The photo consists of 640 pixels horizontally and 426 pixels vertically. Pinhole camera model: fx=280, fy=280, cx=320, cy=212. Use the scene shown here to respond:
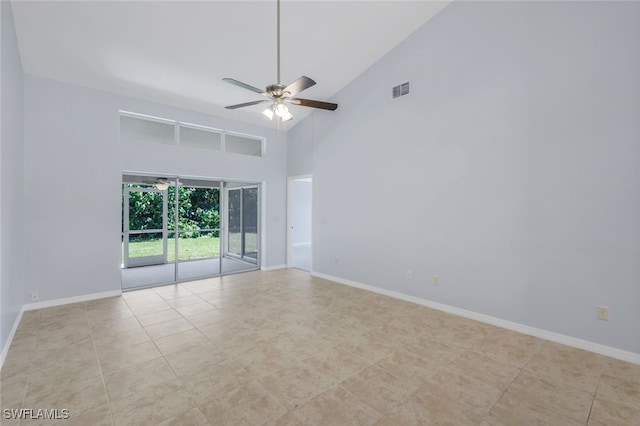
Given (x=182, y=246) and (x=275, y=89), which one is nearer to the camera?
(x=275, y=89)

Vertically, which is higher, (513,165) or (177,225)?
(513,165)

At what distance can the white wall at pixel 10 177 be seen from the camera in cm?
276

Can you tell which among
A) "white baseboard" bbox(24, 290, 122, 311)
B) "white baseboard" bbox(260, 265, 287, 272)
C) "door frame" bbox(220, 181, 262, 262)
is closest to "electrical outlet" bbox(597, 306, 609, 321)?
"white baseboard" bbox(260, 265, 287, 272)

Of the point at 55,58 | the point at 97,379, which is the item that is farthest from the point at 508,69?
the point at 55,58

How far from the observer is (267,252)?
22.5 ft

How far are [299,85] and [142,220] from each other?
510 cm

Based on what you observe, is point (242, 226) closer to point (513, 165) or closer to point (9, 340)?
point (9, 340)

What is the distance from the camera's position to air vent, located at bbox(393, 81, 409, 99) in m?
4.70

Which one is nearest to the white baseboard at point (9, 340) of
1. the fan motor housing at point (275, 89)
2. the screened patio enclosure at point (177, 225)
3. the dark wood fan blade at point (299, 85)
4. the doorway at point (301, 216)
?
the screened patio enclosure at point (177, 225)

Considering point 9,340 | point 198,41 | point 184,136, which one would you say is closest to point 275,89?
point 198,41

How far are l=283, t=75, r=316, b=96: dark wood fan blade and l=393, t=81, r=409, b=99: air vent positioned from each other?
225 centimetres

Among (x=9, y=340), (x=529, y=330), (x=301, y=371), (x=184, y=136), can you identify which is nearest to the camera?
(x=301, y=371)

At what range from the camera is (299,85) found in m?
3.19

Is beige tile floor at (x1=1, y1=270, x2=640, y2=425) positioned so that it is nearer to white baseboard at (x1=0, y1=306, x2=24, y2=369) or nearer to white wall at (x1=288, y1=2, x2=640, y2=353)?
Result: white baseboard at (x1=0, y1=306, x2=24, y2=369)
